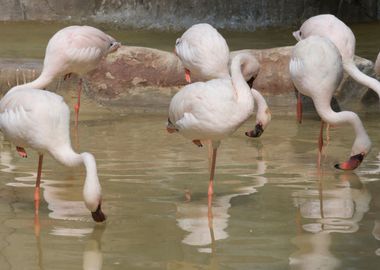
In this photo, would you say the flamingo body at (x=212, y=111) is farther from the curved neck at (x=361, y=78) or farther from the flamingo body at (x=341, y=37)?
the flamingo body at (x=341, y=37)

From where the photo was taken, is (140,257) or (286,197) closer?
(140,257)

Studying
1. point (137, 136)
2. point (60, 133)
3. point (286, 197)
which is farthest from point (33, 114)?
point (137, 136)

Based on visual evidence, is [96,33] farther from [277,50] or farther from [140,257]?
[140,257]

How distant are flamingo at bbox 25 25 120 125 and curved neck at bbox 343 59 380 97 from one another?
1801 millimetres

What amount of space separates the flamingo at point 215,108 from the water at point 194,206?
0.38 meters

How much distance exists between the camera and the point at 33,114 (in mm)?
5379

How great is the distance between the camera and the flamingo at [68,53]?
7.23 m

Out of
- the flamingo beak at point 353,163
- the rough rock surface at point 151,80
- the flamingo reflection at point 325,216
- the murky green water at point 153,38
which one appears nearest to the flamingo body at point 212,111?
the flamingo reflection at point 325,216

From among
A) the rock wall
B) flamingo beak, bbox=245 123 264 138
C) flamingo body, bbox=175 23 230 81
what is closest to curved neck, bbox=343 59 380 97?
flamingo beak, bbox=245 123 264 138

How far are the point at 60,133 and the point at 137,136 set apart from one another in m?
2.07

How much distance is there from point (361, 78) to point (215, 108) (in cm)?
215

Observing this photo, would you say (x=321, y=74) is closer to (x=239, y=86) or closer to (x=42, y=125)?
(x=239, y=86)

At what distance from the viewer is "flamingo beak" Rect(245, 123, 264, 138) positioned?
717 cm

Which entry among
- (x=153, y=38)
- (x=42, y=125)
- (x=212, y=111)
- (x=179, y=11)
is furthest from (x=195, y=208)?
(x=179, y=11)
